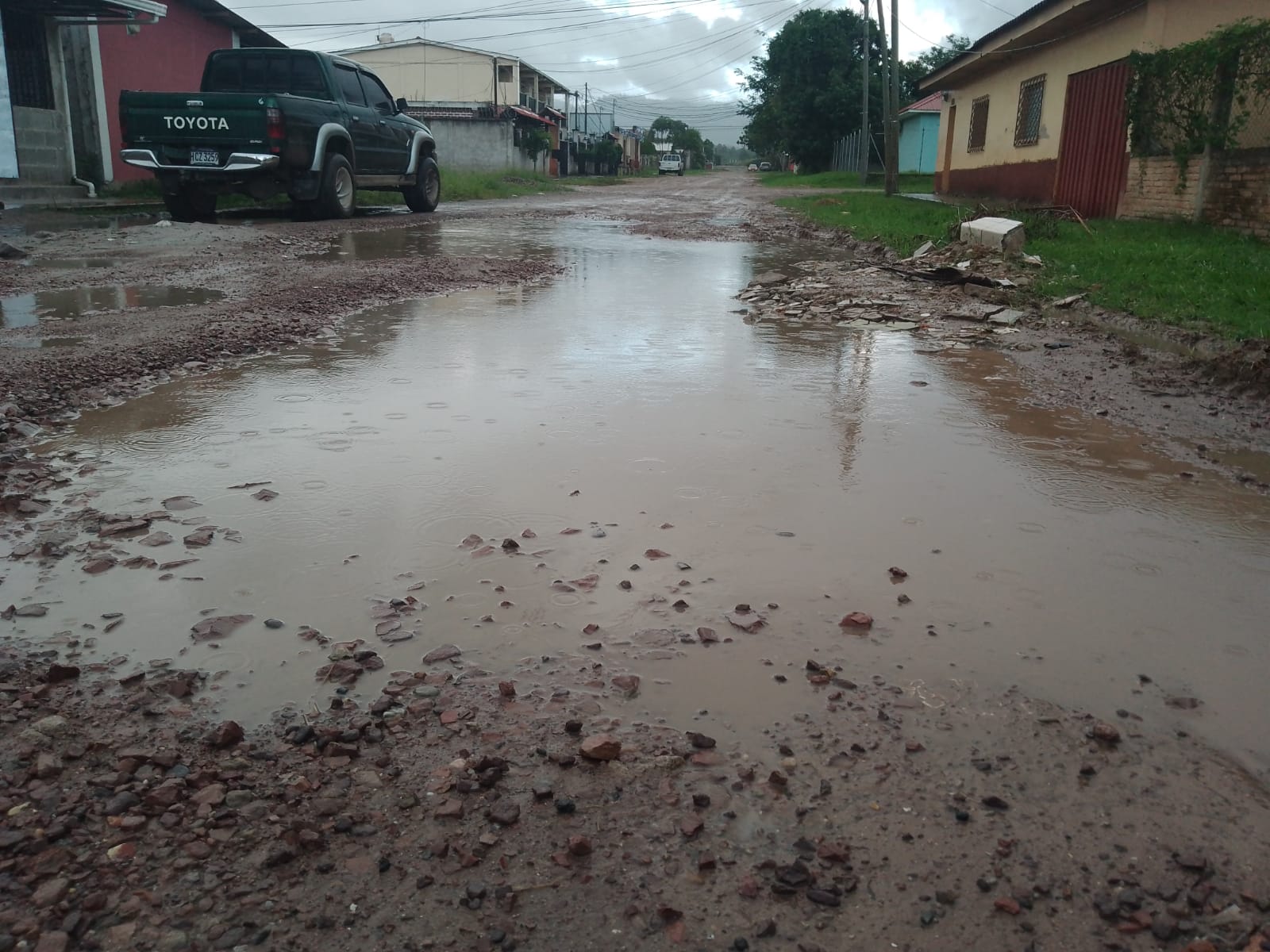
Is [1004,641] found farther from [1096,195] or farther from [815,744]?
[1096,195]

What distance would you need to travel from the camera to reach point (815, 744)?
89.9 inches

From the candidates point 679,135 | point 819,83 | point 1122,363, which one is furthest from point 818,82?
point 679,135

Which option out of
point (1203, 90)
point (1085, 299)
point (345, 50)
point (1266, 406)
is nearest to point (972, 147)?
point (1203, 90)

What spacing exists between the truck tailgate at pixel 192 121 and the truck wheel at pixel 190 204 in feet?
2.18

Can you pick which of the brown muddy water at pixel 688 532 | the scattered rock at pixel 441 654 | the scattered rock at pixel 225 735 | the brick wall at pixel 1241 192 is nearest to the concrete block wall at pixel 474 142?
the brick wall at pixel 1241 192

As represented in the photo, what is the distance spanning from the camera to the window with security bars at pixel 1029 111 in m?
18.8

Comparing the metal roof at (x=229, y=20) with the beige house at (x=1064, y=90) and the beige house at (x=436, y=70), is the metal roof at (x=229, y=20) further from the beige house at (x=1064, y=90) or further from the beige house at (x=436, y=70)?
the beige house at (x=436, y=70)

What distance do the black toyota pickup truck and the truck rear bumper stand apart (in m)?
0.01

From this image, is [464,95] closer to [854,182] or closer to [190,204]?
[854,182]

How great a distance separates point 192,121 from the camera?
42.9 feet

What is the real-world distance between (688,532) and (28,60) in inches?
718

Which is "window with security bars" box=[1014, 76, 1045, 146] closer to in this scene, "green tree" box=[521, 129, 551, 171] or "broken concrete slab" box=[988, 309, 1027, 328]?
"broken concrete slab" box=[988, 309, 1027, 328]

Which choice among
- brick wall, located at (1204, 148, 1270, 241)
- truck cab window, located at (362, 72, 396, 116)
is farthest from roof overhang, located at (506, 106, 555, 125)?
brick wall, located at (1204, 148, 1270, 241)

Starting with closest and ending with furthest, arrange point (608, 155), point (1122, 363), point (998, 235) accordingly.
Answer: point (1122, 363)
point (998, 235)
point (608, 155)
